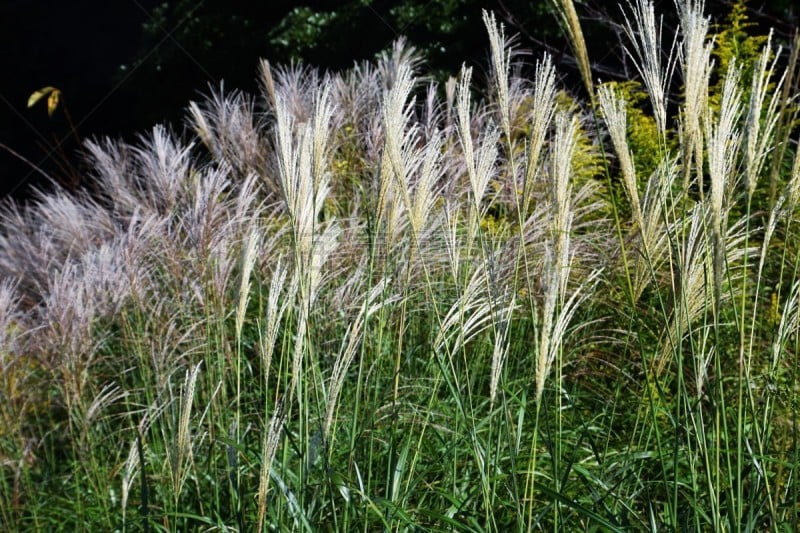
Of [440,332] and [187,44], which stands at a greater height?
[187,44]

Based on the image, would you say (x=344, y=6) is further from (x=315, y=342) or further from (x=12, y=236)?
(x=315, y=342)

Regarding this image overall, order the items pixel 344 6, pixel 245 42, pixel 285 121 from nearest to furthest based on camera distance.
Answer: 1. pixel 285 121
2. pixel 344 6
3. pixel 245 42

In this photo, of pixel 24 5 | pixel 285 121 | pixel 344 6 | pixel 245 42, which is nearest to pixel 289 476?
pixel 285 121

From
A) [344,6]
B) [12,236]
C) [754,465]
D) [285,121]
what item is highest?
[344,6]

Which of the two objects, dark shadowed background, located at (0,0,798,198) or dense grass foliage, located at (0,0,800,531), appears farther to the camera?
dark shadowed background, located at (0,0,798,198)

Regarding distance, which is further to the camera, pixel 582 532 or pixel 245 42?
pixel 245 42

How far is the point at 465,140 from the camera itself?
216cm

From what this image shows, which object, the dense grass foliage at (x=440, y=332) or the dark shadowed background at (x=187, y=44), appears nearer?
the dense grass foliage at (x=440, y=332)

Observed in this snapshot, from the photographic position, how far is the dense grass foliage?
6.93ft

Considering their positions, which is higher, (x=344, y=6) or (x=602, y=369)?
(x=344, y=6)

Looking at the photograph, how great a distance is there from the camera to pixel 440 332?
89.5 inches

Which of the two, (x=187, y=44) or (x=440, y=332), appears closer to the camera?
(x=440, y=332)

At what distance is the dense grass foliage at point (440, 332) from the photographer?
83.2 inches

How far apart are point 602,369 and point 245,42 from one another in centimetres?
837
